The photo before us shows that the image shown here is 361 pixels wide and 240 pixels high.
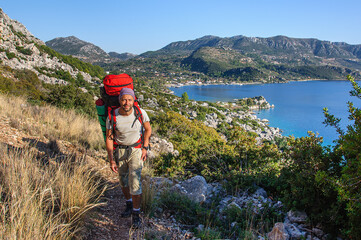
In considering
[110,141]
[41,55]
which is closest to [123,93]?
[110,141]

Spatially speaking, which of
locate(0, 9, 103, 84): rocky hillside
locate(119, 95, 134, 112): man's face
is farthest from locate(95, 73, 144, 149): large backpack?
locate(0, 9, 103, 84): rocky hillside

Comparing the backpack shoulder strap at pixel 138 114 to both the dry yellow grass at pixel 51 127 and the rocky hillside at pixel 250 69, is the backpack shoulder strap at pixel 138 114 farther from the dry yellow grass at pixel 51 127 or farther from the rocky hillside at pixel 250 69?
the rocky hillside at pixel 250 69

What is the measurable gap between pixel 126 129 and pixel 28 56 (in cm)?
3965

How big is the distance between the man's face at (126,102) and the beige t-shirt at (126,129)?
0.11 meters

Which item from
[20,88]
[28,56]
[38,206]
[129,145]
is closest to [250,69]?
[28,56]

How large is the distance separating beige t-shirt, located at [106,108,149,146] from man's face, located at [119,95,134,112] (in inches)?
4.3

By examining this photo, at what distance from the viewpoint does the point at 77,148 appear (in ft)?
14.6

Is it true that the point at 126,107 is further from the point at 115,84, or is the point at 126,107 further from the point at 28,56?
the point at 28,56

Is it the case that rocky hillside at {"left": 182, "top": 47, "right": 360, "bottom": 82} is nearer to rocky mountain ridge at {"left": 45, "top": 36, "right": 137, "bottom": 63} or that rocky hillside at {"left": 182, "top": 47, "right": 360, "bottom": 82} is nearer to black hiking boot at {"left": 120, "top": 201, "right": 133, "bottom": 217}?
rocky mountain ridge at {"left": 45, "top": 36, "right": 137, "bottom": 63}

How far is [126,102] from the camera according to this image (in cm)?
238

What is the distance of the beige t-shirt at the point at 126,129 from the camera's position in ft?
8.02

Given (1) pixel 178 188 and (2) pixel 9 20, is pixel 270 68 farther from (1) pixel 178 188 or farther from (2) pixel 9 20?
(1) pixel 178 188

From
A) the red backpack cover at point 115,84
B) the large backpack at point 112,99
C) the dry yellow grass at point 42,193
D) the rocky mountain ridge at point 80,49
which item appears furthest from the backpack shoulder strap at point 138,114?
the rocky mountain ridge at point 80,49

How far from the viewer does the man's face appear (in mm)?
2365
